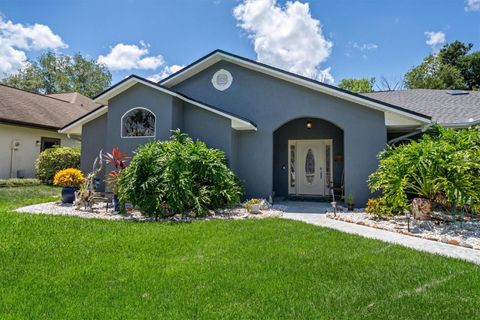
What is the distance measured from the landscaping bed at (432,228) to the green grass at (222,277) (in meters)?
1.50

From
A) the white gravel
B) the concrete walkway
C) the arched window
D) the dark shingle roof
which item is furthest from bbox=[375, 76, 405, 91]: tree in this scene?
the arched window

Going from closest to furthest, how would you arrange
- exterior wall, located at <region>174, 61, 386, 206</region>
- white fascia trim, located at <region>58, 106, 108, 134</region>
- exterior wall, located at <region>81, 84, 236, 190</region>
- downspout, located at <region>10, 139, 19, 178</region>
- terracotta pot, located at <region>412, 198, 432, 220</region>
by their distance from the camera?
terracotta pot, located at <region>412, 198, 432, 220</region>
exterior wall, located at <region>174, 61, 386, 206</region>
exterior wall, located at <region>81, 84, 236, 190</region>
white fascia trim, located at <region>58, 106, 108, 134</region>
downspout, located at <region>10, 139, 19, 178</region>

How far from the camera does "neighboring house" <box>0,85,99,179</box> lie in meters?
16.7

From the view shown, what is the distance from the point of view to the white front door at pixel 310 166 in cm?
1314

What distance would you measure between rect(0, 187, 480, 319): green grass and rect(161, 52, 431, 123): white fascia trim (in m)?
5.19

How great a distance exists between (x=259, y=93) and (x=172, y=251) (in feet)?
25.3

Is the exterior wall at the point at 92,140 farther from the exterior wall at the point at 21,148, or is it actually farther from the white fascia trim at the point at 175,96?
the exterior wall at the point at 21,148

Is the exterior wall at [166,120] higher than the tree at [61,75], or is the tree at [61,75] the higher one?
the tree at [61,75]

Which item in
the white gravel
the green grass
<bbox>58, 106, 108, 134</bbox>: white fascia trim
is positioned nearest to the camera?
the green grass

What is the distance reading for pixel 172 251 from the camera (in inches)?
210

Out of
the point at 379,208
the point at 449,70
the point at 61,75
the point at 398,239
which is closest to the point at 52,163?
the point at 379,208

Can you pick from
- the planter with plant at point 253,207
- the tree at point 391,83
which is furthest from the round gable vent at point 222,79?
the tree at point 391,83

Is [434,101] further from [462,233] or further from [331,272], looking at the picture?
[331,272]

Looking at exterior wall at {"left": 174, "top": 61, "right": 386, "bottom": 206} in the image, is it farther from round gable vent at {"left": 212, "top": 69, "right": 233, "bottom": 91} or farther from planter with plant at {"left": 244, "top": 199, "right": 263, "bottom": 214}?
planter with plant at {"left": 244, "top": 199, "right": 263, "bottom": 214}
